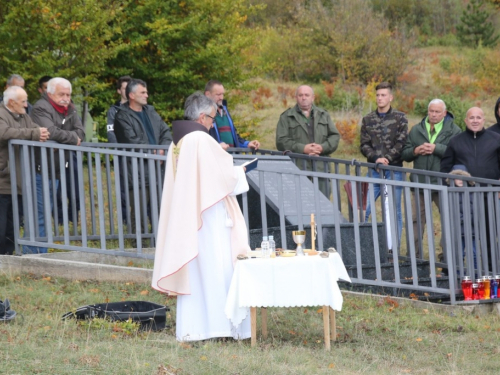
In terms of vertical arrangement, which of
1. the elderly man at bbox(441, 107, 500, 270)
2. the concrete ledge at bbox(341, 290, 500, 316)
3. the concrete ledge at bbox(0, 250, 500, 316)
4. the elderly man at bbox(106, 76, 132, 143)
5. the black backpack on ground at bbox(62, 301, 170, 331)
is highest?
the elderly man at bbox(106, 76, 132, 143)

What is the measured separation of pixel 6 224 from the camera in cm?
1009

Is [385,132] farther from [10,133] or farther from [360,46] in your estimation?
[360,46]

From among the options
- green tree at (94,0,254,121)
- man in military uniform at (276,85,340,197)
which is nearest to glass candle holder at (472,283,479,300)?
man in military uniform at (276,85,340,197)

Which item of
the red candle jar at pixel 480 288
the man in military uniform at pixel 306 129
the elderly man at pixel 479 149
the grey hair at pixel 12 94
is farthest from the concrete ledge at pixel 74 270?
the man in military uniform at pixel 306 129

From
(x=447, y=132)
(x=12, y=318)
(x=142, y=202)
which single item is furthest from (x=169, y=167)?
(x=447, y=132)

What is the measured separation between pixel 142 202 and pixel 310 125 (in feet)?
8.57

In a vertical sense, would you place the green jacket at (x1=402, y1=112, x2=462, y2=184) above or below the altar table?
above

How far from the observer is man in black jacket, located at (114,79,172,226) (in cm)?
1091

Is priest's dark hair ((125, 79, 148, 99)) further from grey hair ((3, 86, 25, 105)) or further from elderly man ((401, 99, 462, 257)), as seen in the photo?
elderly man ((401, 99, 462, 257))

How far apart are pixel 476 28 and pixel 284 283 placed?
3831 cm

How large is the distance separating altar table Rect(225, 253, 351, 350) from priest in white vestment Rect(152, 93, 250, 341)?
1.46 feet

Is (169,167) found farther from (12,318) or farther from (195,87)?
(195,87)

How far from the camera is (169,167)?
7.74m

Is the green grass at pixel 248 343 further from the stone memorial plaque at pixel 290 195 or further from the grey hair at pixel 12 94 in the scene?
the grey hair at pixel 12 94
